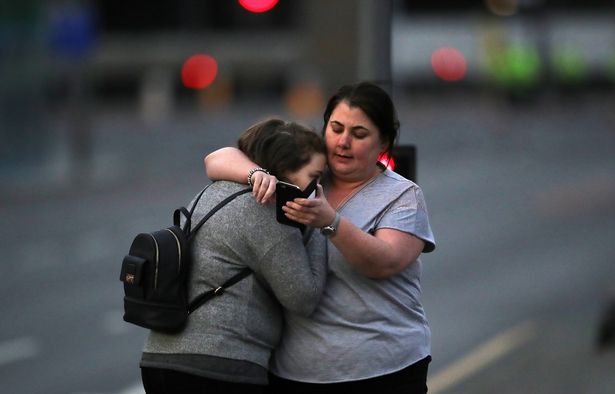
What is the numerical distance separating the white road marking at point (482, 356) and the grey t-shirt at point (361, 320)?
4.55m

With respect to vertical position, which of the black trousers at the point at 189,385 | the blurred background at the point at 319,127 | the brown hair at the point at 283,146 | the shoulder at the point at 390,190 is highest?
the brown hair at the point at 283,146

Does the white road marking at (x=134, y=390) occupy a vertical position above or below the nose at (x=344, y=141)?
below

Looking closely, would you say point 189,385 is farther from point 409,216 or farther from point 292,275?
point 409,216

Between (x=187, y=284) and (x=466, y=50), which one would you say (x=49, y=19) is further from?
(x=466, y=50)

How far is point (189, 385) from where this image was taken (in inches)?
142

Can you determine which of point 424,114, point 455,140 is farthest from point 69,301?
point 424,114

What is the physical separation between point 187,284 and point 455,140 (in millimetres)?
31358

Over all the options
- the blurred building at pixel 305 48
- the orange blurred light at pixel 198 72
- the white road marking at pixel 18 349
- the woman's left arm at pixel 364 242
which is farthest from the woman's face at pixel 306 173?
the orange blurred light at pixel 198 72

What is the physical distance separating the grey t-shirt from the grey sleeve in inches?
4.3

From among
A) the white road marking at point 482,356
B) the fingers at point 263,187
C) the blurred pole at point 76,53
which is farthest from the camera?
the blurred pole at point 76,53

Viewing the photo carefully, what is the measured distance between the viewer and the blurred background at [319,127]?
988 centimetres

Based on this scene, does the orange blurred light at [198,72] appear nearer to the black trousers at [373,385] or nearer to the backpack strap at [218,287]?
the black trousers at [373,385]

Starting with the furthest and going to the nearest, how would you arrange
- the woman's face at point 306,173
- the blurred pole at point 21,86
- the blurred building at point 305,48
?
the blurred building at point 305,48
the blurred pole at point 21,86
the woman's face at point 306,173

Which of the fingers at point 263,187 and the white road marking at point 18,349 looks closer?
the fingers at point 263,187
